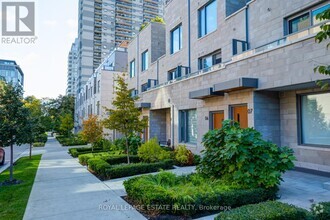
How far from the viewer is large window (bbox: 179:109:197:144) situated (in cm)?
1430

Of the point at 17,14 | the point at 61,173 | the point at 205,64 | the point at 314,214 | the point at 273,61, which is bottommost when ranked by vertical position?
the point at 61,173

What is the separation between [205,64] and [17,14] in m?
11.2

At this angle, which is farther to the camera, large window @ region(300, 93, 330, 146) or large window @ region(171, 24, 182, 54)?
large window @ region(171, 24, 182, 54)

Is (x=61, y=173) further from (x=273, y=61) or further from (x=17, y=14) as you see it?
(x=273, y=61)

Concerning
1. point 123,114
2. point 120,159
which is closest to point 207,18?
point 123,114

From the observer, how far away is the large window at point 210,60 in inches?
563

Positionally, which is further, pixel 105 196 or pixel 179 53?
pixel 179 53

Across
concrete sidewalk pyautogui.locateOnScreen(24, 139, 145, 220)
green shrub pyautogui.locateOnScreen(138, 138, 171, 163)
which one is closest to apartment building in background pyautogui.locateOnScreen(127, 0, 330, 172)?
green shrub pyautogui.locateOnScreen(138, 138, 171, 163)

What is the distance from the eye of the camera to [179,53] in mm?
17906

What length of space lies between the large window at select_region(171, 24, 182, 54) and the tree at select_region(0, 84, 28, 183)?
463 inches

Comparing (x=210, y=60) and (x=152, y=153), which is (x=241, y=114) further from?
(x=210, y=60)

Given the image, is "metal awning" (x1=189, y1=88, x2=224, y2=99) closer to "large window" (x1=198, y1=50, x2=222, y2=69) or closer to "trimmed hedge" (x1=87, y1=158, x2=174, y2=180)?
"large window" (x1=198, y1=50, x2=222, y2=69)

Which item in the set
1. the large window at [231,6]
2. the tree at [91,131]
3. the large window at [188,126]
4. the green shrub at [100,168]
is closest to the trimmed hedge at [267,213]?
the green shrub at [100,168]

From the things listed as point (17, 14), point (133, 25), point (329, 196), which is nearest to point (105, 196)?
point (329, 196)
